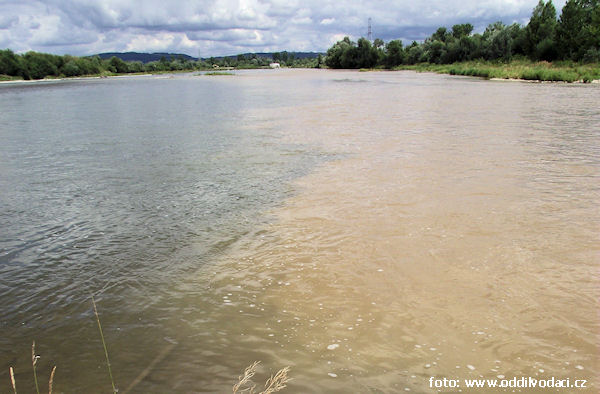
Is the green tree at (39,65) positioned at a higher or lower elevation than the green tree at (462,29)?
lower

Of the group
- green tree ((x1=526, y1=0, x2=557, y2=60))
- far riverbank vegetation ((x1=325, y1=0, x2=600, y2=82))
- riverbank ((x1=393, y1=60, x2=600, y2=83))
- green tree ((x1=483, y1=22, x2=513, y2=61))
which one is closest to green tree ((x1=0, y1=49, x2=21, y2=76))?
far riverbank vegetation ((x1=325, y1=0, x2=600, y2=82))

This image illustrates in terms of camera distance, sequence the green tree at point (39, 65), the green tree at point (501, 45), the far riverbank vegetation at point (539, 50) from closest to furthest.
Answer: the far riverbank vegetation at point (539, 50) < the green tree at point (501, 45) < the green tree at point (39, 65)

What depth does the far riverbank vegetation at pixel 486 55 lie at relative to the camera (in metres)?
57.4

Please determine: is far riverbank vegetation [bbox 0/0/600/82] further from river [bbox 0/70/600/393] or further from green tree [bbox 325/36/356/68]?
river [bbox 0/70/600/393]

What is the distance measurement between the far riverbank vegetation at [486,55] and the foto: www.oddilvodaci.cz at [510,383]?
49413mm

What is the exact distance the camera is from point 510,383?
362cm

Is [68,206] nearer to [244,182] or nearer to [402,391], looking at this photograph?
[244,182]

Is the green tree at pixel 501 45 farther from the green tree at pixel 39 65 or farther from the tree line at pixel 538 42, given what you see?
the green tree at pixel 39 65

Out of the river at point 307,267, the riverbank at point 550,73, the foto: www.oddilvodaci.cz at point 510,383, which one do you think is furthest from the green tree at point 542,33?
the foto: www.oddilvodaci.cz at point 510,383

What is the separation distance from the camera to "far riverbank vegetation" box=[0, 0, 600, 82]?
2259 inches

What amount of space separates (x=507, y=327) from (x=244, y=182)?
7128 mm

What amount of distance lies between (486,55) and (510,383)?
309 ft

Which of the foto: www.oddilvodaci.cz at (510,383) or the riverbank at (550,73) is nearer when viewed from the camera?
the foto: www.oddilvodaci.cz at (510,383)

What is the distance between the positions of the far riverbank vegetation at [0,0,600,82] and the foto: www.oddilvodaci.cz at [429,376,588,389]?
4941cm
